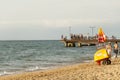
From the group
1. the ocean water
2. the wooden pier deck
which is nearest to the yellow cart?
the ocean water

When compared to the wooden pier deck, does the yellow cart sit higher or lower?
higher

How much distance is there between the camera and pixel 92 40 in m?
60.1

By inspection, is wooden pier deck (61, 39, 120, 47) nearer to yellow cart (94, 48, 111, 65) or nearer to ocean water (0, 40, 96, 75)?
ocean water (0, 40, 96, 75)

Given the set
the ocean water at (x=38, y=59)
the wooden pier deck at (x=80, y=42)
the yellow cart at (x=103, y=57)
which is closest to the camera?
the yellow cart at (x=103, y=57)

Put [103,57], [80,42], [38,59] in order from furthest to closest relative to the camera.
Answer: [80,42], [38,59], [103,57]

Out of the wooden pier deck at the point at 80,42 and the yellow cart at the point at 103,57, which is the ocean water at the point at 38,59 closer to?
the yellow cart at the point at 103,57

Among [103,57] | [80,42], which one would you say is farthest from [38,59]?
[80,42]

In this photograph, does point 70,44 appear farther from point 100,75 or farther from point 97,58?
point 100,75

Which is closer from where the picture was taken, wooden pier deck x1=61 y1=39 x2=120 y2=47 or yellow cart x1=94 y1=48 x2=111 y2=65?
yellow cart x1=94 y1=48 x2=111 y2=65

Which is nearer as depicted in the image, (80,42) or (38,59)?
(38,59)

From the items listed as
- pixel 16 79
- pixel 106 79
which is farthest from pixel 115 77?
pixel 16 79

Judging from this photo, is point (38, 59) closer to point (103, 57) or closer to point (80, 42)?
point (103, 57)

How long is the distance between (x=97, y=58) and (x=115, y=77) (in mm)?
5924

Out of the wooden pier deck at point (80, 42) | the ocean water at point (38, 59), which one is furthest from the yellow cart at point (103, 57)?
the wooden pier deck at point (80, 42)
